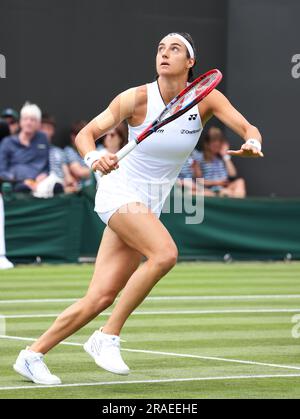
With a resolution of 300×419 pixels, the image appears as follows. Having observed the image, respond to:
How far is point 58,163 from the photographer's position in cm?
1897

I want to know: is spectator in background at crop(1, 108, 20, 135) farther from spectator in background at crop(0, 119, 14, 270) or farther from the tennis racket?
the tennis racket

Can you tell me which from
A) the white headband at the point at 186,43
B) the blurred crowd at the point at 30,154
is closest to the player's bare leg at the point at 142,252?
the white headband at the point at 186,43

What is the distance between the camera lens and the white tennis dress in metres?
7.52

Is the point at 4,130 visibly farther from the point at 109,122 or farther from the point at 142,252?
the point at 142,252

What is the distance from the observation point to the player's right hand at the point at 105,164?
23.2ft

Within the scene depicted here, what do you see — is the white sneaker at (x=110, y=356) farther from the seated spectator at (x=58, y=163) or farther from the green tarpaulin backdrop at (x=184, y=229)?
the seated spectator at (x=58, y=163)

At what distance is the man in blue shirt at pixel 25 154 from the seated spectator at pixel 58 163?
2.82ft

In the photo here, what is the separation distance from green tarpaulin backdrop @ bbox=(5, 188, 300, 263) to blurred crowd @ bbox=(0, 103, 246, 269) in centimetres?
39

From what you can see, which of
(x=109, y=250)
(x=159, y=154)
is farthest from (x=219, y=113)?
(x=109, y=250)

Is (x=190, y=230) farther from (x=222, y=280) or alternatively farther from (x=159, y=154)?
(x=159, y=154)

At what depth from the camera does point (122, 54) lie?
21.8m

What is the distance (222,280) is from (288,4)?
26.6 ft

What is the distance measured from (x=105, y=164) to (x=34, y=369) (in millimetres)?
1439

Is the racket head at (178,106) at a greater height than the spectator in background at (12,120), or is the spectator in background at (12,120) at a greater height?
the racket head at (178,106)
